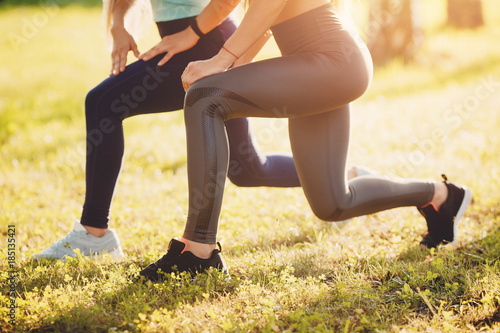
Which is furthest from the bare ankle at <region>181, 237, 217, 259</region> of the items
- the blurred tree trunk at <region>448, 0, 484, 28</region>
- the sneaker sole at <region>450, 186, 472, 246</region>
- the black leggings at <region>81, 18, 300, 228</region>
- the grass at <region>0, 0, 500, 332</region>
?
the blurred tree trunk at <region>448, 0, 484, 28</region>

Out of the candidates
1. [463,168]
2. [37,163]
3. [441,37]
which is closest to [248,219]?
[463,168]

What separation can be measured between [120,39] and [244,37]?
96 cm

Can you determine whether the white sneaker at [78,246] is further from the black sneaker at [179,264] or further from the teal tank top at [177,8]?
the teal tank top at [177,8]

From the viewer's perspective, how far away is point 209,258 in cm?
240

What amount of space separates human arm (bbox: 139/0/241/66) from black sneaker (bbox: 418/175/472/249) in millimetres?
1567

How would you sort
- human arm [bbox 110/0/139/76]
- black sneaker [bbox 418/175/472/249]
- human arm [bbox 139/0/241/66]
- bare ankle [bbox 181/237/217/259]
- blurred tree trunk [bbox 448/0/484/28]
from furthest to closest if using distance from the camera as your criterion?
blurred tree trunk [bbox 448/0/484/28] < black sneaker [bbox 418/175/472/249] < human arm [bbox 110/0/139/76] < human arm [bbox 139/0/241/66] < bare ankle [bbox 181/237/217/259]

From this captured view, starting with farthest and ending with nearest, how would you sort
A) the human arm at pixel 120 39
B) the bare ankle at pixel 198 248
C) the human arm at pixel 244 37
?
the human arm at pixel 120 39, the bare ankle at pixel 198 248, the human arm at pixel 244 37

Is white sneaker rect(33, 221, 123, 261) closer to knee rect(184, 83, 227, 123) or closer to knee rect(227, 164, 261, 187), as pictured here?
Answer: knee rect(227, 164, 261, 187)

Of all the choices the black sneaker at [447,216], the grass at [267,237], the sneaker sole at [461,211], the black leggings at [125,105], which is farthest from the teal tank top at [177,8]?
the sneaker sole at [461,211]

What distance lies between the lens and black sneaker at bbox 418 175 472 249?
2941 millimetres

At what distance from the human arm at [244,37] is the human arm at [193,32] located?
0.37 metres

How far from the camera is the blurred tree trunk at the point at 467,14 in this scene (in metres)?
12.3

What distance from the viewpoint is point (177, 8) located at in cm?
269

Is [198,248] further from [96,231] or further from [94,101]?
[94,101]
